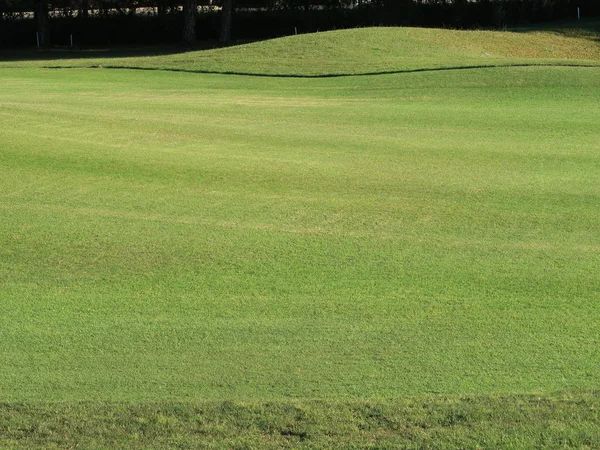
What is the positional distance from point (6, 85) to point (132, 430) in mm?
16481

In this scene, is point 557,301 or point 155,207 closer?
point 557,301

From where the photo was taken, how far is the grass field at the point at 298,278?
4.27 meters

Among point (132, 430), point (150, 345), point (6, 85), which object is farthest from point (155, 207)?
point (6, 85)

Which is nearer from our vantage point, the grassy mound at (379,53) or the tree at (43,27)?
the grassy mound at (379,53)

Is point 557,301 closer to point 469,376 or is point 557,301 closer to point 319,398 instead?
point 469,376

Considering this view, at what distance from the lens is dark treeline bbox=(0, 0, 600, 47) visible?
41344 millimetres

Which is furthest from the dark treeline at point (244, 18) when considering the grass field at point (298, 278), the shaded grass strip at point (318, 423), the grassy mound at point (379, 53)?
the shaded grass strip at point (318, 423)

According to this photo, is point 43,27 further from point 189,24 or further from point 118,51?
point 189,24

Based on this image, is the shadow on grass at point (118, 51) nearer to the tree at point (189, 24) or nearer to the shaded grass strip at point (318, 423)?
the tree at point (189, 24)

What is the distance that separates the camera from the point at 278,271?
21.8 ft

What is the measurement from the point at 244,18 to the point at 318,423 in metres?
43.1

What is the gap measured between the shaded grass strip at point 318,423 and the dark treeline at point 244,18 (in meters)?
37.4

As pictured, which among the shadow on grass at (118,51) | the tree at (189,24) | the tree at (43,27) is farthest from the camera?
the tree at (43,27)

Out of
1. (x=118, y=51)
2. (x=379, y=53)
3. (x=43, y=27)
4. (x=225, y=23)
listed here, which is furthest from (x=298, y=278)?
(x=43, y=27)
